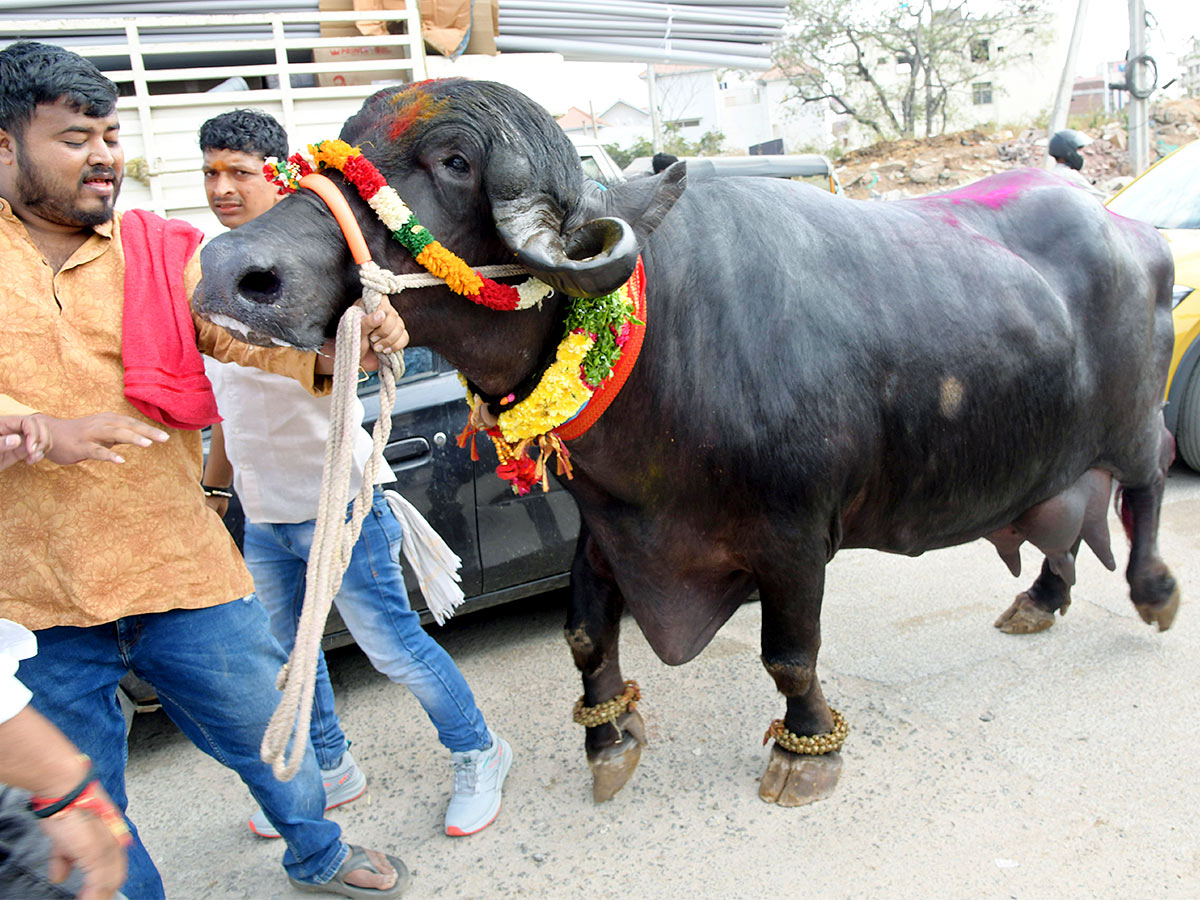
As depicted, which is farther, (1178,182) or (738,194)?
(1178,182)

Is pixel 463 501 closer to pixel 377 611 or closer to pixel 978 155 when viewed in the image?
pixel 377 611

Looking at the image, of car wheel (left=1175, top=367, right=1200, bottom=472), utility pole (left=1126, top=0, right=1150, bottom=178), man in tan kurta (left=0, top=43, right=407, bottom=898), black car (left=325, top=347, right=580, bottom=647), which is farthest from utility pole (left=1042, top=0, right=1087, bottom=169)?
man in tan kurta (left=0, top=43, right=407, bottom=898)

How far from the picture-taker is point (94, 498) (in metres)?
1.88

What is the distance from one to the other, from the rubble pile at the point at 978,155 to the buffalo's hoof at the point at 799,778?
20.0 meters

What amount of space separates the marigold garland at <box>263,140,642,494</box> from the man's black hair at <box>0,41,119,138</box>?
0.36m

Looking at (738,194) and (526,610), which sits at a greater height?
(738,194)

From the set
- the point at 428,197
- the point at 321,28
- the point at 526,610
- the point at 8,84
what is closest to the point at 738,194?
the point at 428,197

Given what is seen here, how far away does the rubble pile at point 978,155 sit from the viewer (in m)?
21.9

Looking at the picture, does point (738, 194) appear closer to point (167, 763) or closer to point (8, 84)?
point (8, 84)

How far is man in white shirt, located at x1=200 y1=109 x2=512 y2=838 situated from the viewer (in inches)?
100

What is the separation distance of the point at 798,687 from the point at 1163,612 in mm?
1578

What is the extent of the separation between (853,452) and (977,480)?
559mm

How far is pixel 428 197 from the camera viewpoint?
1.76 meters

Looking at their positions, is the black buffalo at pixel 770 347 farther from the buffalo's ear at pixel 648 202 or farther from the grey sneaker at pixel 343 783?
the grey sneaker at pixel 343 783
